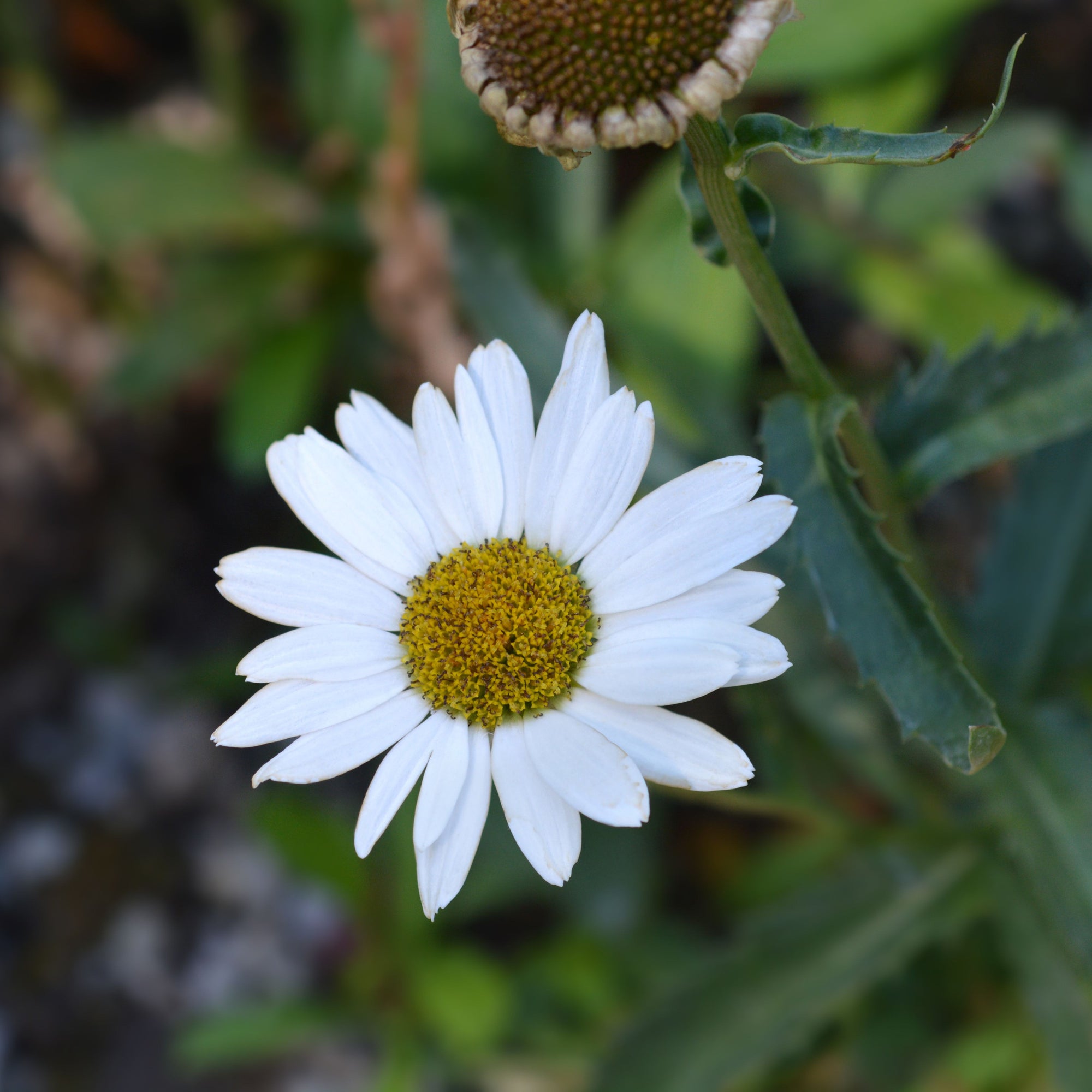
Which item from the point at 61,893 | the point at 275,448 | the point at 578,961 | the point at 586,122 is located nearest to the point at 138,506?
the point at 61,893

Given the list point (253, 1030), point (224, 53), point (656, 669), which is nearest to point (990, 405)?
point (656, 669)

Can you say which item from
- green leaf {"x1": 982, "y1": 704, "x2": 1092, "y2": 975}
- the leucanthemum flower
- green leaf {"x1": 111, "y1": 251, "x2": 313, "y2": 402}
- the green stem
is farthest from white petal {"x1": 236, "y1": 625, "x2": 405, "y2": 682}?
the green stem

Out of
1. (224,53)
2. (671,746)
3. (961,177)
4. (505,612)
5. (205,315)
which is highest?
(224,53)

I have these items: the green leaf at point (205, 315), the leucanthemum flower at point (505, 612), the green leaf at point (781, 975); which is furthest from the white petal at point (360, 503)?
the green leaf at point (205, 315)

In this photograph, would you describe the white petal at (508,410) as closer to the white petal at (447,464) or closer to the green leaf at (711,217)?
the white petal at (447,464)

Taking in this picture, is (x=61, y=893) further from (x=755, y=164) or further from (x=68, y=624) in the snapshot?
(x=755, y=164)

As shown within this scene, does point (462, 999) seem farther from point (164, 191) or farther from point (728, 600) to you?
point (164, 191)
